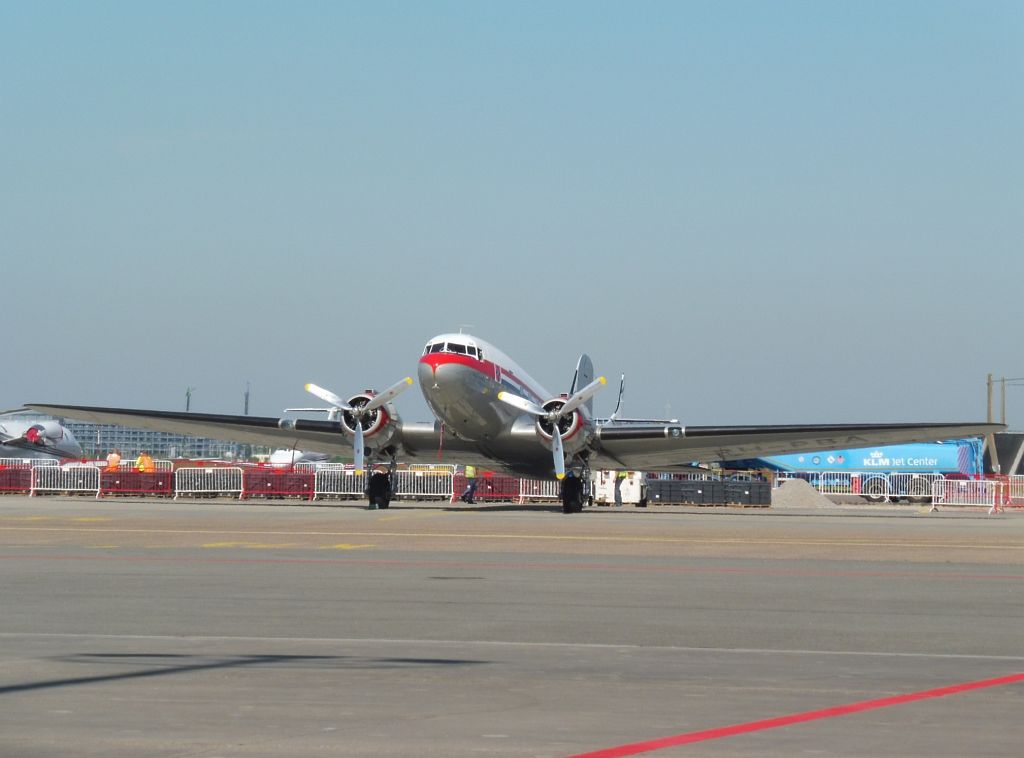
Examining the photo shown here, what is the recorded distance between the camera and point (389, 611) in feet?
39.6

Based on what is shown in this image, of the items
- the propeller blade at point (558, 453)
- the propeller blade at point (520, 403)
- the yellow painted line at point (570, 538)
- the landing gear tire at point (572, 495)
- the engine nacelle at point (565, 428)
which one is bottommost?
the yellow painted line at point (570, 538)

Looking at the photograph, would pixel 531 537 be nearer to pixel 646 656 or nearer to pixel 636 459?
pixel 646 656

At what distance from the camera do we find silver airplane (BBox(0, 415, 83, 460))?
8481 centimetres

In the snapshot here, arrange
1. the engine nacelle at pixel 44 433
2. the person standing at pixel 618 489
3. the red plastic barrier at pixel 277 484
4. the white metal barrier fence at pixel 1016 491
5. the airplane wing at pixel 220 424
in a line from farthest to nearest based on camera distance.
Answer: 1. the engine nacelle at pixel 44 433
2. the white metal barrier fence at pixel 1016 491
3. the red plastic barrier at pixel 277 484
4. the person standing at pixel 618 489
5. the airplane wing at pixel 220 424

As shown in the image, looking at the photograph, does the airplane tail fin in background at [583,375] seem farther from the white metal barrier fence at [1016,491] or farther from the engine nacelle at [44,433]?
the engine nacelle at [44,433]

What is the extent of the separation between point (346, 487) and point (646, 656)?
44.4 meters

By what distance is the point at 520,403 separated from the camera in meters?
39.0

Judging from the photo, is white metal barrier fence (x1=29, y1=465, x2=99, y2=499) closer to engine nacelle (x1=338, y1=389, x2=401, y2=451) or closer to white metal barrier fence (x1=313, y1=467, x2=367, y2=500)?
white metal barrier fence (x1=313, y1=467, x2=367, y2=500)

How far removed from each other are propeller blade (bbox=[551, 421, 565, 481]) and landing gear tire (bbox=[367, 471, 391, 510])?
550 centimetres

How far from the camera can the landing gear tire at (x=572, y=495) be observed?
3994 centimetres

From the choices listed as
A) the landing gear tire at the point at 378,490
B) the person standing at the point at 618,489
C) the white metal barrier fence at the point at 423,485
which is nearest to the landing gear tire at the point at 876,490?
the person standing at the point at 618,489

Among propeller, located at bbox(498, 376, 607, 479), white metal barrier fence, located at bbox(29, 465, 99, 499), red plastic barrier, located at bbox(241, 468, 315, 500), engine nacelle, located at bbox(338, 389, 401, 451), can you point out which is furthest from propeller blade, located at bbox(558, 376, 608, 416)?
white metal barrier fence, located at bbox(29, 465, 99, 499)

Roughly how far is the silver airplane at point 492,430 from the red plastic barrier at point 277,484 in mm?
8953

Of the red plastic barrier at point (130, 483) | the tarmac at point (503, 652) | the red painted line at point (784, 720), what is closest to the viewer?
the red painted line at point (784, 720)
